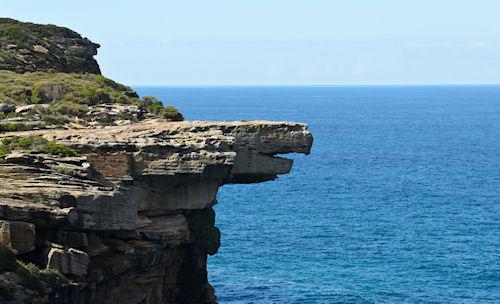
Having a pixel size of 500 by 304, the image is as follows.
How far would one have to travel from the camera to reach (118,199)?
48.3 meters

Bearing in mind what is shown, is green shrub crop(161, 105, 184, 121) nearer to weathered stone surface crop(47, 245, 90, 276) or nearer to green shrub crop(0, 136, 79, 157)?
green shrub crop(0, 136, 79, 157)

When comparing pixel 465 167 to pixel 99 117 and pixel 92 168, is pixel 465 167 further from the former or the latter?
pixel 92 168

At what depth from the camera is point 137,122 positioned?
2566 inches

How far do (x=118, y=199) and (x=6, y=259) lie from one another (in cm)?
751

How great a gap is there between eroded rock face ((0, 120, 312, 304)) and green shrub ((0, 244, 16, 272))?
1.05m

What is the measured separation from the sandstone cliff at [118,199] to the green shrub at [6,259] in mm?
41

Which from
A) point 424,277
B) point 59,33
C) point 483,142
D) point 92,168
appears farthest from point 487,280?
point 483,142

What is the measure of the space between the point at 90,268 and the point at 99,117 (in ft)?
66.6

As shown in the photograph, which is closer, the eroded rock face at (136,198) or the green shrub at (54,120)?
the eroded rock face at (136,198)

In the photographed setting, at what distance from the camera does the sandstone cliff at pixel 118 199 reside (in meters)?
44.8

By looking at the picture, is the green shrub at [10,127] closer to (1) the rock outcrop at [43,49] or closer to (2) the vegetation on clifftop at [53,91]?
(2) the vegetation on clifftop at [53,91]

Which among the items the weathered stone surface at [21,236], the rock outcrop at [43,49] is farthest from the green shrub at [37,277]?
the rock outcrop at [43,49]

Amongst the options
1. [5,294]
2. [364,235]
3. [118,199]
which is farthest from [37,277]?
[364,235]

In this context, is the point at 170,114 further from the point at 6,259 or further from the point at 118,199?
the point at 6,259
